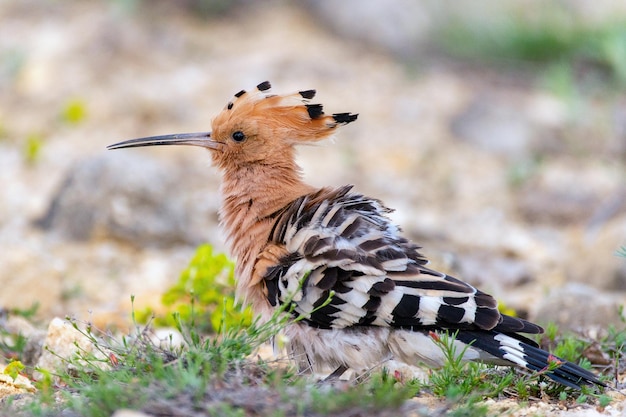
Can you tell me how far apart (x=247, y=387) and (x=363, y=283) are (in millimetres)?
750

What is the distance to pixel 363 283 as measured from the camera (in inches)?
135

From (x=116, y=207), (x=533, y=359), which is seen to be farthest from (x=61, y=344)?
(x=116, y=207)

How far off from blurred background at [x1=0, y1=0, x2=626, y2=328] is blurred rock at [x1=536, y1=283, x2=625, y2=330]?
0.01 metres

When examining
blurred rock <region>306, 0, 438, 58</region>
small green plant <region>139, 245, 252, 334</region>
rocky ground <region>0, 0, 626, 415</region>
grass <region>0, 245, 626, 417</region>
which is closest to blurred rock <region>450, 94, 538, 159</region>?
rocky ground <region>0, 0, 626, 415</region>

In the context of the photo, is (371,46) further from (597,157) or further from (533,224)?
(533,224)

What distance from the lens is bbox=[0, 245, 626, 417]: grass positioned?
8.79ft

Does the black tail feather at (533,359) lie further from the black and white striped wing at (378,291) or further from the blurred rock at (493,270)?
the blurred rock at (493,270)

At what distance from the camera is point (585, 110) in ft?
27.2

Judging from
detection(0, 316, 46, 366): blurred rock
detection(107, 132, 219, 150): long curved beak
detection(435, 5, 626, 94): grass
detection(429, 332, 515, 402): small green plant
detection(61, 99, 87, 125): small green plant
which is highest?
detection(435, 5, 626, 94): grass

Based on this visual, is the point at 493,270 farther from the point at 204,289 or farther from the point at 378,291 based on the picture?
the point at 378,291

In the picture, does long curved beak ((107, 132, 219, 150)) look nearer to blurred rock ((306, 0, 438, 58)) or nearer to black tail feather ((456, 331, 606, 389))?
black tail feather ((456, 331, 606, 389))

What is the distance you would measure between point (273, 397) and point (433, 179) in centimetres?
519

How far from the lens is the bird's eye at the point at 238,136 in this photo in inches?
167

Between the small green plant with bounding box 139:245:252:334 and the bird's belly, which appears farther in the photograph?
the small green plant with bounding box 139:245:252:334
